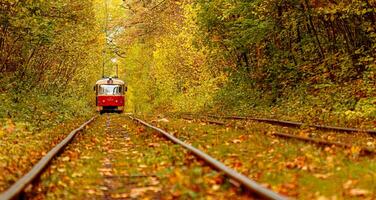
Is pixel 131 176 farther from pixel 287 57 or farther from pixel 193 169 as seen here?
pixel 287 57

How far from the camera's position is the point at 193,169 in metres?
7.67

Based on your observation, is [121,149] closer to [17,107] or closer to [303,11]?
[17,107]

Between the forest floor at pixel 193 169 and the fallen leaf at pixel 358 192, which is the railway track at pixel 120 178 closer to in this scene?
the forest floor at pixel 193 169

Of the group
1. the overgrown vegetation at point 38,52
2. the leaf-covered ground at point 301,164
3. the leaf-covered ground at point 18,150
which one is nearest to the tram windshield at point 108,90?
the overgrown vegetation at point 38,52

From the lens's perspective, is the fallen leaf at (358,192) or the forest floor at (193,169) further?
the forest floor at (193,169)

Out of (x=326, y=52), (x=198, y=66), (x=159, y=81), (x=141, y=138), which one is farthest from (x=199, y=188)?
(x=159, y=81)

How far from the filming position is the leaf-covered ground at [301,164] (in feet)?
21.0

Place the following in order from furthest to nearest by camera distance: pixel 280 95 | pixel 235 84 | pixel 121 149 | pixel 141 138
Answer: pixel 235 84
pixel 280 95
pixel 141 138
pixel 121 149

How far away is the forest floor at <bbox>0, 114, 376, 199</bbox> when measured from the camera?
260 inches

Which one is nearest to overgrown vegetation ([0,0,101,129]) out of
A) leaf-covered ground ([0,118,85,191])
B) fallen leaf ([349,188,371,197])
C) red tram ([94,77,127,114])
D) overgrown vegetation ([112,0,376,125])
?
leaf-covered ground ([0,118,85,191])

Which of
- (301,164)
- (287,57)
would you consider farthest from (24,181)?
(287,57)

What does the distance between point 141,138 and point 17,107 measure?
349 inches

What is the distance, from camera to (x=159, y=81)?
53125mm

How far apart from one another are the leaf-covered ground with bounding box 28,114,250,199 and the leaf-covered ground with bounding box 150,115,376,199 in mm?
668
